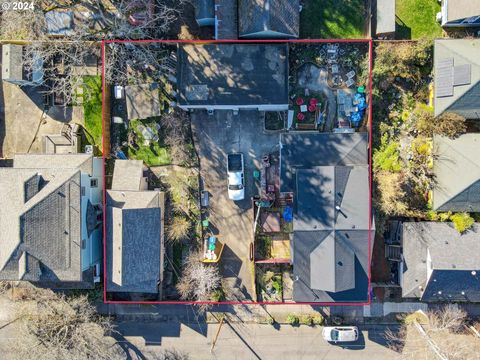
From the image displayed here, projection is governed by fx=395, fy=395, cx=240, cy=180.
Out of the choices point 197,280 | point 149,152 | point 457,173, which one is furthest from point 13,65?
point 457,173

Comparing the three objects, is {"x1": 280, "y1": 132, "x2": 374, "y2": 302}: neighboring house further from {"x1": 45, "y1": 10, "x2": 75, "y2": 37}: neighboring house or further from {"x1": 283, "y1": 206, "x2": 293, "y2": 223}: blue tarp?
{"x1": 45, "y1": 10, "x2": 75, "y2": 37}: neighboring house

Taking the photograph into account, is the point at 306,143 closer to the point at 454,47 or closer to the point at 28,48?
the point at 454,47

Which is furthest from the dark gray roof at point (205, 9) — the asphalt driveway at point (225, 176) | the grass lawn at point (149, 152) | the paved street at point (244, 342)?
the paved street at point (244, 342)


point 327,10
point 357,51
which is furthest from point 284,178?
point 327,10

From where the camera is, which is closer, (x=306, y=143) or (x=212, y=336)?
(x=306, y=143)

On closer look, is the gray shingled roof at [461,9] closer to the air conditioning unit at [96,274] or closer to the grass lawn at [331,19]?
the grass lawn at [331,19]

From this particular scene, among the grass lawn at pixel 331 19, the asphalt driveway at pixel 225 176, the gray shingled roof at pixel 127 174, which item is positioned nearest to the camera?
the gray shingled roof at pixel 127 174
